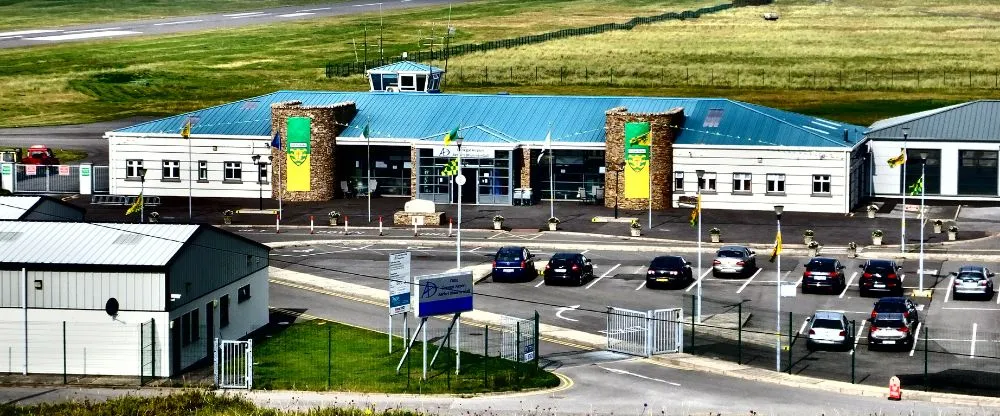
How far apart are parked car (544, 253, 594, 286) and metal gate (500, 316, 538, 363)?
1584 centimetres

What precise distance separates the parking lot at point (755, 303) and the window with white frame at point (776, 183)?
17444mm

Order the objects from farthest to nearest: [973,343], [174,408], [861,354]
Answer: [973,343] → [861,354] → [174,408]

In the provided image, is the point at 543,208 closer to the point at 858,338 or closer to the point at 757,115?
the point at 757,115

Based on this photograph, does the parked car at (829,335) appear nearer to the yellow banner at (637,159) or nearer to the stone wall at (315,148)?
the yellow banner at (637,159)

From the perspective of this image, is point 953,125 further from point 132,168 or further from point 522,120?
point 132,168

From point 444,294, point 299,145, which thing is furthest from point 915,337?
point 299,145

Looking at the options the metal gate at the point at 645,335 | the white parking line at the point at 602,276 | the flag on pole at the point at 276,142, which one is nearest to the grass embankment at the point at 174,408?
the metal gate at the point at 645,335

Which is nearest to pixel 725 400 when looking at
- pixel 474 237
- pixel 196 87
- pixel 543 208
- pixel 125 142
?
pixel 474 237

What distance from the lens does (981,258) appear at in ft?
302

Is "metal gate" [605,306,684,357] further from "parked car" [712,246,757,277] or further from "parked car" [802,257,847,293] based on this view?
"parked car" [712,246,757,277]

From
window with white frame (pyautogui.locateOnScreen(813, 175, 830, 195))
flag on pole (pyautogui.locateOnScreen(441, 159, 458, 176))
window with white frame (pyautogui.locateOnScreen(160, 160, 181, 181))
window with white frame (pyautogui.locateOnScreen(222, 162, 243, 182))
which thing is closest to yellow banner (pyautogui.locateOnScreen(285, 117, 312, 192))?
window with white frame (pyautogui.locateOnScreen(222, 162, 243, 182))

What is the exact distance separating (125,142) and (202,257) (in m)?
55.6

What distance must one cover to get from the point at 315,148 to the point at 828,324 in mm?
54414

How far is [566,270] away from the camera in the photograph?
274 feet
